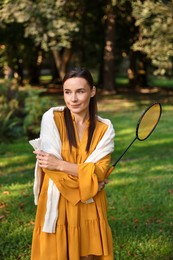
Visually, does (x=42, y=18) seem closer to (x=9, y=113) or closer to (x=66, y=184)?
(x=9, y=113)

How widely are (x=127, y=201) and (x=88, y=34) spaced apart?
76.8ft

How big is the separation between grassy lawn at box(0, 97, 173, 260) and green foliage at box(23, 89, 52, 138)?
34cm

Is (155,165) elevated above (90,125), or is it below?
below

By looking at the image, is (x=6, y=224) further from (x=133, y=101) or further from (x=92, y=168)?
(x=133, y=101)

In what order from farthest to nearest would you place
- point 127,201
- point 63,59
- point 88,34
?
point 88,34 < point 63,59 < point 127,201

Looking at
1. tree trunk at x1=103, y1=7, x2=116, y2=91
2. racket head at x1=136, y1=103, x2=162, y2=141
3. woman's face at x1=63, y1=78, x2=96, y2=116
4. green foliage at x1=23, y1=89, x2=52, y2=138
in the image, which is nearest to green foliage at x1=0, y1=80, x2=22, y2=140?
green foliage at x1=23, y1=89, x2=52, y2=138

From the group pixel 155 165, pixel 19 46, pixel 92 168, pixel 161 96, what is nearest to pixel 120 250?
pixel 92 168

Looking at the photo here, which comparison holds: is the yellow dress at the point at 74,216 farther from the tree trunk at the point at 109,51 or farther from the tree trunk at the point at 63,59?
the tree trunk at the point at 63,59

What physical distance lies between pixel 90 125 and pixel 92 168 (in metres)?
0.34

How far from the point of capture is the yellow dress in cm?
292

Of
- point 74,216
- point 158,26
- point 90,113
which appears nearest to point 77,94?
point 90,113

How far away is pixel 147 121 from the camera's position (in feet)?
10.5

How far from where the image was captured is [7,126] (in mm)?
10500

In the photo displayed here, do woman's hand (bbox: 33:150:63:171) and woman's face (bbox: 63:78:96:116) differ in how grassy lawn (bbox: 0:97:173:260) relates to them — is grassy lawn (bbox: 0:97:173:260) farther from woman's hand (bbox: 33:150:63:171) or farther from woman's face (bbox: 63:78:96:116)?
woman's face (bbox: 63:78:96:116)
